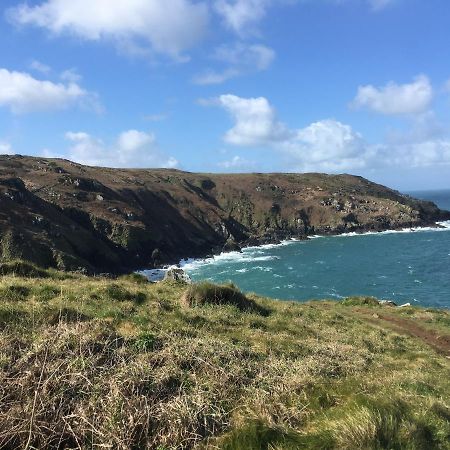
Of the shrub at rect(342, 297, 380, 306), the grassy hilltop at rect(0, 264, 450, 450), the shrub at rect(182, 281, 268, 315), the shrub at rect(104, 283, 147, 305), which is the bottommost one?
the shrub at rect(342, 297, 380, 306)

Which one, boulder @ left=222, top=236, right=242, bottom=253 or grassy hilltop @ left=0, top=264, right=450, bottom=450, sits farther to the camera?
boulder @ left=222, top=236, right=242, bottom=253

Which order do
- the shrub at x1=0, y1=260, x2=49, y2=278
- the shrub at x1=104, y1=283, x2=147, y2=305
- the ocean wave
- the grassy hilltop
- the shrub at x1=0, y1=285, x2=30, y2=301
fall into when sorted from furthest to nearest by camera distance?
the ocean wave < the shrub at x1=0, y1=260, x2=49, y2=278 < the shrub at x1=104, y1=283, x2=147, y2=305 < the shrub at x1=0, y1=285, x2=30, y2=301 < the grassy hilltop

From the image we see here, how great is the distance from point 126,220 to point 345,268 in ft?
223

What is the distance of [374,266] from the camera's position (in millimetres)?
111750

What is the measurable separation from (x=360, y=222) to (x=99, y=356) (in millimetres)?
187864

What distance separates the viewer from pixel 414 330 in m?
34.2

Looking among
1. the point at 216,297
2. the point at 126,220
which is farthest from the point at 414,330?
the point at 126,220

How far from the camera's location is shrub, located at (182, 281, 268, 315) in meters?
24.3

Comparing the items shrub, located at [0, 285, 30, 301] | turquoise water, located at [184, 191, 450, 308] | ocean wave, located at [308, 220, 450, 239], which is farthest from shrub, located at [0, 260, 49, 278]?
ocean wave, located at [308, 220, 450, 239]

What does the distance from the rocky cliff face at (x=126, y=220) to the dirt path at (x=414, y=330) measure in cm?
6363

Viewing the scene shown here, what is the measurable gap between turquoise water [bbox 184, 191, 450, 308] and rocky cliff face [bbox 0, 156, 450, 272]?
17.3 m

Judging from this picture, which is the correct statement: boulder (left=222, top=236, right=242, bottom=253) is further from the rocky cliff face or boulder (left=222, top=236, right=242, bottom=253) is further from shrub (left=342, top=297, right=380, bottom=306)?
shrub (left=342, top=297, right=380, bottom=306)

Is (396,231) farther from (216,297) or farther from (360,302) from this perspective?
(216,297)

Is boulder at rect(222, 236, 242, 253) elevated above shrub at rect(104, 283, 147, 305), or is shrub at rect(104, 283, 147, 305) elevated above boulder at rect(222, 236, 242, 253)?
shrub at rect(104, 283, 147, 305)
